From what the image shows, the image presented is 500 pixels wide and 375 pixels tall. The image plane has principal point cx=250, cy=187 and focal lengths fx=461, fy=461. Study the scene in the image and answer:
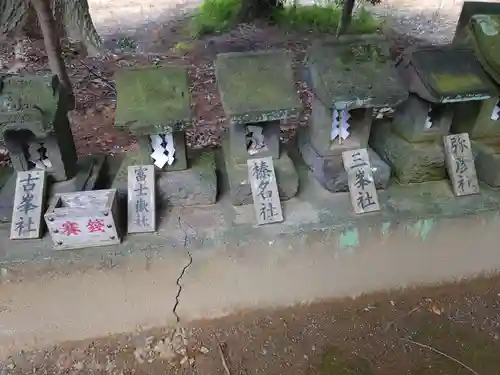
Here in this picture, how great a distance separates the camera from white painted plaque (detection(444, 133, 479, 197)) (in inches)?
117

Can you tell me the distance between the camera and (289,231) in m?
2.84

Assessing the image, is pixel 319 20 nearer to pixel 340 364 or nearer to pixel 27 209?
pixel 340 364

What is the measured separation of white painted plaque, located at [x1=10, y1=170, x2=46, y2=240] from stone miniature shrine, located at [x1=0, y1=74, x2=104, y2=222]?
0.10 m

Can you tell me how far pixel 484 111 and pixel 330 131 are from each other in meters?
1.07

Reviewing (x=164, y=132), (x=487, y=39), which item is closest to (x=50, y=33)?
(x=164, y=132)

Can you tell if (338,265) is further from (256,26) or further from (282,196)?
(256,26)

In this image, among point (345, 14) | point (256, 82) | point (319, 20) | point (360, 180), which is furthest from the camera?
point (319, 20)

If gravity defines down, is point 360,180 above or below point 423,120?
below

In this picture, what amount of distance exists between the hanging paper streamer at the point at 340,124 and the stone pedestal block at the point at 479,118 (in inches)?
34.8

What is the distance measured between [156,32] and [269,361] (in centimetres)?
635

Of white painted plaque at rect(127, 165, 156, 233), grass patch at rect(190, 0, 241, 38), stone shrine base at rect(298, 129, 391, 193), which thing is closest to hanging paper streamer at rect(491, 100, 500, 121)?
stone shrine base at rect(298, 129, 391, 193)

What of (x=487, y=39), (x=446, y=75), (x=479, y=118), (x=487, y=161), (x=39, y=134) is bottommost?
(x=487, y=161)

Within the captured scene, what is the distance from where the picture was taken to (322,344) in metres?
2.95

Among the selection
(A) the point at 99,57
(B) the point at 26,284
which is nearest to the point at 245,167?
(B) the point at 26,284
